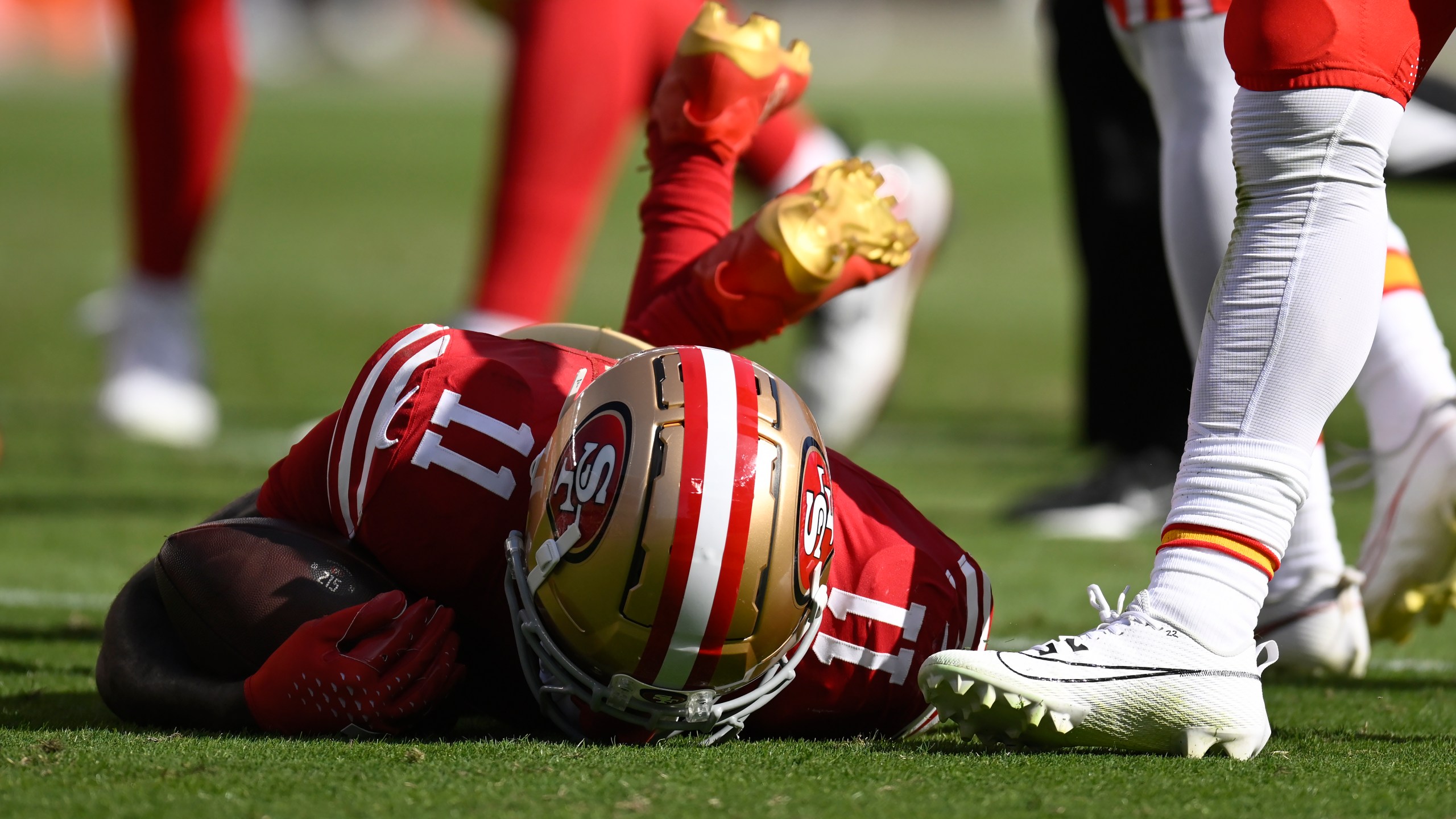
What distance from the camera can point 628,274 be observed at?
10516 mm

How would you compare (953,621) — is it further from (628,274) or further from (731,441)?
(628,274)

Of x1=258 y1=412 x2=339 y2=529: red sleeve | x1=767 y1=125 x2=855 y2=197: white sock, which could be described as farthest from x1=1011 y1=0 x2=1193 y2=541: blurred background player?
x1=258 y1=412 x2=339 y2=529: red sleeve

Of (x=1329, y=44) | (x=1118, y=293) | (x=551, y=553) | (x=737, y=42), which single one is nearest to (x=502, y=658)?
(x=551, y=553)

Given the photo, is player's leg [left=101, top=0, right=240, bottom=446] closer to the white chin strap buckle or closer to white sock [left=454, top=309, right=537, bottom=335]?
white sock [left=454, top=309, right=537, bottom=335]

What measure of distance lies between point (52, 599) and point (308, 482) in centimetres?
124

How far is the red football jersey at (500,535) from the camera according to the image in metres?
2.05

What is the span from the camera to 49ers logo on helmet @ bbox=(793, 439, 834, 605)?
1.90m

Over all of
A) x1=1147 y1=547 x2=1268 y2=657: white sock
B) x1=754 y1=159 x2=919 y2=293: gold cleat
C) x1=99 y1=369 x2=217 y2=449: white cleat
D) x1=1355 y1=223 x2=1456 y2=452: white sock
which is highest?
x1=754 y1=159 x2=919 y2=293: gold cleat

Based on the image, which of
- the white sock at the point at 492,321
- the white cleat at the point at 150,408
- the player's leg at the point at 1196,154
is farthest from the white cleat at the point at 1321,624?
the white cleat at the point at 150,408

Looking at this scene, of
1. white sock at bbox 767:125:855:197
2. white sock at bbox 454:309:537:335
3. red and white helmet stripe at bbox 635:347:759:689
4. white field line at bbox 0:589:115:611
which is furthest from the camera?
white sock at bbox 767:125:855:197

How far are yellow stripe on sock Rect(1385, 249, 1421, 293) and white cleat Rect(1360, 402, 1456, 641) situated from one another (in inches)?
8.2

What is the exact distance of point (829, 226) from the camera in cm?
246

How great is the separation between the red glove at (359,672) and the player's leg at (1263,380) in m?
0.59

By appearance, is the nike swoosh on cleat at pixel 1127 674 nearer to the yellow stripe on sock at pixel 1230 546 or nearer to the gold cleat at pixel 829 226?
the yellow stripe on sock at pixel 1230 546
